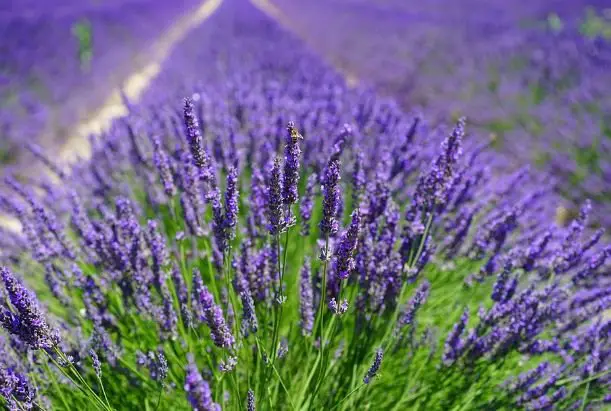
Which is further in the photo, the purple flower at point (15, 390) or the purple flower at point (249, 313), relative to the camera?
the purple flower at point (249, 313)

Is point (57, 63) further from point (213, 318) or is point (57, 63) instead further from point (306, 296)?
point (213, 318)

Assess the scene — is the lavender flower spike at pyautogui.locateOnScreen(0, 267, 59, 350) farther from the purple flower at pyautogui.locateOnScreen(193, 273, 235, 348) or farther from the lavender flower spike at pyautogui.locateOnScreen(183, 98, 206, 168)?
the lavender flower spike at pyautogui.locateOnScreen(183, 98, 206, 168)

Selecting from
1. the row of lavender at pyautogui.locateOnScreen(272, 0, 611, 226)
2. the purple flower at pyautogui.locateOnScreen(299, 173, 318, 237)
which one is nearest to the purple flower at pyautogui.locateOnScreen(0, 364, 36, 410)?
the purple flower at pyautogui.locateOnScreen(299, 173, 318, 237)

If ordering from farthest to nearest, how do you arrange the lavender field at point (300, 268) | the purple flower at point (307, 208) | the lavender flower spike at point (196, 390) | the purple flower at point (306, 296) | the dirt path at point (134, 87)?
the dirt path at point (134, 87) < the purple flower at point (307, 208) < the purple flower at point (306, 296) < the lavender field at point (300, 268) < the lavender flower spike at point (196, 390)

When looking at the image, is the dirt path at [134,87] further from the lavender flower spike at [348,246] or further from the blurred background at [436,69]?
the lavender flower spike at [348,246]

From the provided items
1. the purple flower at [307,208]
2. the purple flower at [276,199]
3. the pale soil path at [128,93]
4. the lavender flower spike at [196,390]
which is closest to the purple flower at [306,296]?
the purple flower at [307,208]

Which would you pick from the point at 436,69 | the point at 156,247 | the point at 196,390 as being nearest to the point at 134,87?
the point at 436,69
